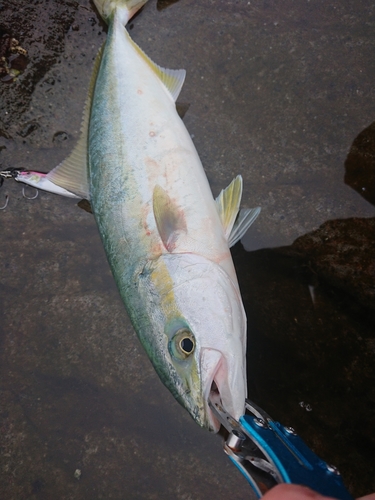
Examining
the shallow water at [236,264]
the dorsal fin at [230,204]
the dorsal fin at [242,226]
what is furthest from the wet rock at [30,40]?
the dorsal fin at [242,226]

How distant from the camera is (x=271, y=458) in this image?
4.45 ft

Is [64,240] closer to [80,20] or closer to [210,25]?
[80,20]

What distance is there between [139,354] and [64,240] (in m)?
0.95

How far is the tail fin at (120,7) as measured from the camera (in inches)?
97.0

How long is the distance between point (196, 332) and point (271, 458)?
0.55 metres

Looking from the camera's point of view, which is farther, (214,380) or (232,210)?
(232,210)

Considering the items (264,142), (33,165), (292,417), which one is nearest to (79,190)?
(33,165)

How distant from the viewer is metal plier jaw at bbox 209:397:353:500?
4.21 ft

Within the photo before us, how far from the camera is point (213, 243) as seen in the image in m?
1.90

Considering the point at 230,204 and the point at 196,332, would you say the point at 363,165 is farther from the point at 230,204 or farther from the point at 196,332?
the point at 196,332

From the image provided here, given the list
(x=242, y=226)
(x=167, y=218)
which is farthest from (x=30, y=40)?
(x=242, y=226)

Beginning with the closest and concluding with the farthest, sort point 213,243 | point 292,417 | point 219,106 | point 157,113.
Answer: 1. point 213,243
2. point 157,113
3. point 292,417
4. point 219,106

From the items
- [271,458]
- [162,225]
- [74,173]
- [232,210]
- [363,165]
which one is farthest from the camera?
[363,165]

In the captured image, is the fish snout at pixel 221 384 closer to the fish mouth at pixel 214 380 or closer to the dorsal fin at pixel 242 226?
the fish mouth at pixel 214 380
